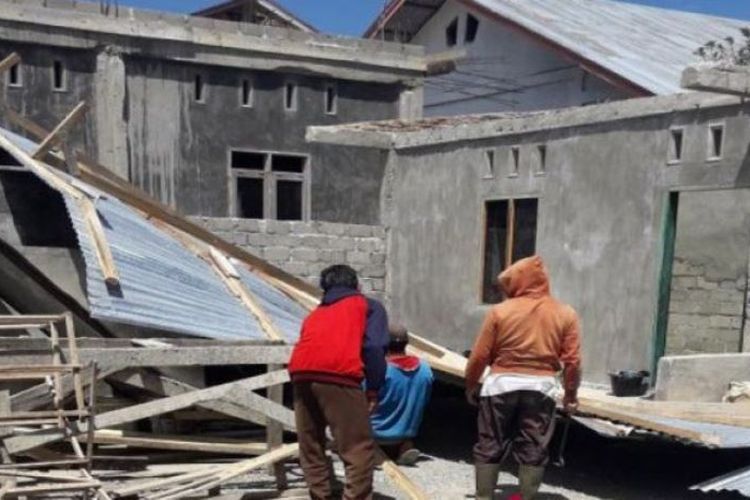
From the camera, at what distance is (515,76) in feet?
63.9

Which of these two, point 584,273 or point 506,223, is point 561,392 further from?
point 506,223

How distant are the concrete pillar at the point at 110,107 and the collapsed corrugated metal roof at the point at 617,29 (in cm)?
848

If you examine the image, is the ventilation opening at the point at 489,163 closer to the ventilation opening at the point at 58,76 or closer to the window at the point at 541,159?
the window at the point at 541,159

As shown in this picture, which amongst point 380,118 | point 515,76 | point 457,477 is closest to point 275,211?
point 380,118

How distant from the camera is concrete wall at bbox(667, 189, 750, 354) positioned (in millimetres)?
9562

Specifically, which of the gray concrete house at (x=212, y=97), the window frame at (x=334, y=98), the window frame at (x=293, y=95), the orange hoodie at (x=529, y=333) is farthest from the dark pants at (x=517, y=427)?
the window frame at (x=334, y=98)

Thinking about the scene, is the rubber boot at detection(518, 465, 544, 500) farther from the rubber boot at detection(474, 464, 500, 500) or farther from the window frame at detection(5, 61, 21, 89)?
the window frame at detection(5, 61, 21, 89)

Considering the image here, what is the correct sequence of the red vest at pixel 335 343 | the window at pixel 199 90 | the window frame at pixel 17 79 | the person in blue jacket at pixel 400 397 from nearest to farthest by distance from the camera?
the red vest at pixel 335 343 → the person in blue jacket at pixel 400 397 → the window frame at pixel 17 79 → the window at pixel 199 90

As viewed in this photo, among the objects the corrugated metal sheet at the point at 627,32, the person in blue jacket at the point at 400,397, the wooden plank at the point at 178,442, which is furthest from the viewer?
the corrugated metal sheet at the point at 627,32

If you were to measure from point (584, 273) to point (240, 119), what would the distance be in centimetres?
763

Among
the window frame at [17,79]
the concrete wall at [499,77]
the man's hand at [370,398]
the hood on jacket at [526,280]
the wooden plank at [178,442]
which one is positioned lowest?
the wooden plank at [178,442]

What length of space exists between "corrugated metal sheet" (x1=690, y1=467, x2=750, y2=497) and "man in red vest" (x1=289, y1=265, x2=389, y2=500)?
1.97 meters

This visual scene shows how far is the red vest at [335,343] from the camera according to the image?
4.66 meters

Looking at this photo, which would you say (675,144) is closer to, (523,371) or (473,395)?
(473,395)
